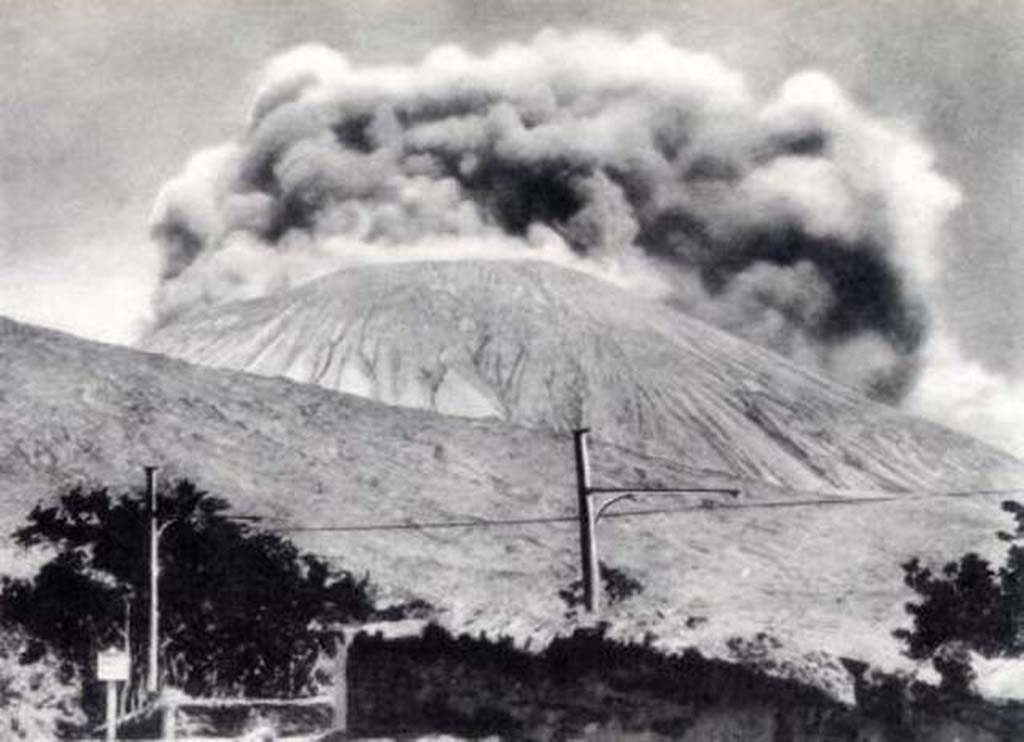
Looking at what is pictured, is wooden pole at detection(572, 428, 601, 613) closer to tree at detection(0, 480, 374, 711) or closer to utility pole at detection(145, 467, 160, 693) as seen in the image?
utility pole at detection(145, 467, 160, 693)

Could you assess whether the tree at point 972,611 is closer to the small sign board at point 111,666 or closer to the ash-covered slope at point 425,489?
the small sign board at point 111,666

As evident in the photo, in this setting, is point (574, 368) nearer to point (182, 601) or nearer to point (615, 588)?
point (615, 588)

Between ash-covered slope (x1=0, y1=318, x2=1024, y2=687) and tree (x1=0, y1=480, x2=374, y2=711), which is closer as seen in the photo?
tree (x1=0, y1=480, x2=374, y2=711)

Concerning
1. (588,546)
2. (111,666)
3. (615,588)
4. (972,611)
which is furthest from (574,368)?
(111,666)

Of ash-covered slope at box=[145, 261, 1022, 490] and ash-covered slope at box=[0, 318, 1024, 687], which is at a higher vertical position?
ash-covered slope at box=[145, 261, 1022, 490]

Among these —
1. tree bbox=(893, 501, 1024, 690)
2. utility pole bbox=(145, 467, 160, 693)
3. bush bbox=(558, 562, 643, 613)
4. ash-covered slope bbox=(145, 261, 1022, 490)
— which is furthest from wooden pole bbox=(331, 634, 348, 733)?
ash-covered slope bbox=(145, 261, 1022, 490)

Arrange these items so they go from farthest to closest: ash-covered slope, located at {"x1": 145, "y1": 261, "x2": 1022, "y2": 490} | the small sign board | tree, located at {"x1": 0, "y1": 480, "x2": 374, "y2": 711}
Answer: ash-covered slope, located at {"x1": 145, "y1": 261, "x2": 1022, "y2": 490}
tree, located at {"x1": 0, "y1": 480, "x2": 374, "y2": 711}
the small sign board

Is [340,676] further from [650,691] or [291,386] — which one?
[291,386]
